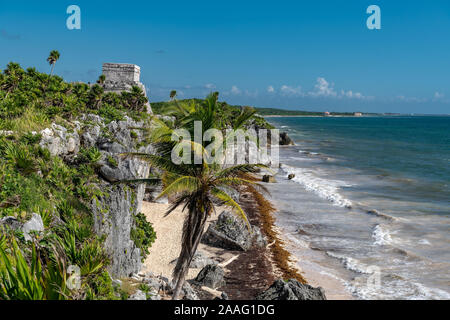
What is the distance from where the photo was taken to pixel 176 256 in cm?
1592

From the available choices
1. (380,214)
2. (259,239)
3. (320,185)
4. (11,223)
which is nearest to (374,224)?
(380,214)

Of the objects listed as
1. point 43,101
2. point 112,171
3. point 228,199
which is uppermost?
point 43,101

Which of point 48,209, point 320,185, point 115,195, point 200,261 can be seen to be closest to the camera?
point 48,209

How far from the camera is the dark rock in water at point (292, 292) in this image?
10.7m

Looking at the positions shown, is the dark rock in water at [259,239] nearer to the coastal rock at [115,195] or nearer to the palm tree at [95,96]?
the coastal rock at [115,195]

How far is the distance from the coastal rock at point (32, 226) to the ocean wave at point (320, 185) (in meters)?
20.8

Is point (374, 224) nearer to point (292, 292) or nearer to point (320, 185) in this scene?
point (320, 185)

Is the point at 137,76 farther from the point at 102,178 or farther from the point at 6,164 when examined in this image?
the point at 6,164

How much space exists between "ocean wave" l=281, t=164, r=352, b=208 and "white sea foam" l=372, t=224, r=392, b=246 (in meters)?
4.76

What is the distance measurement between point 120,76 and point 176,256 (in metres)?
25.9

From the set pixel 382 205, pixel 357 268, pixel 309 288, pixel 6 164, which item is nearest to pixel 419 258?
pixel 357 268

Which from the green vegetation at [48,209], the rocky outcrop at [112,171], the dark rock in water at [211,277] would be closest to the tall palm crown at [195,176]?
the rocky outcrop at [112,171]

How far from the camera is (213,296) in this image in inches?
494

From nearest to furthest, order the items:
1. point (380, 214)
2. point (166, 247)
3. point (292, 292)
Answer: point (292, 292), point (166, 247), point (380, 214)
